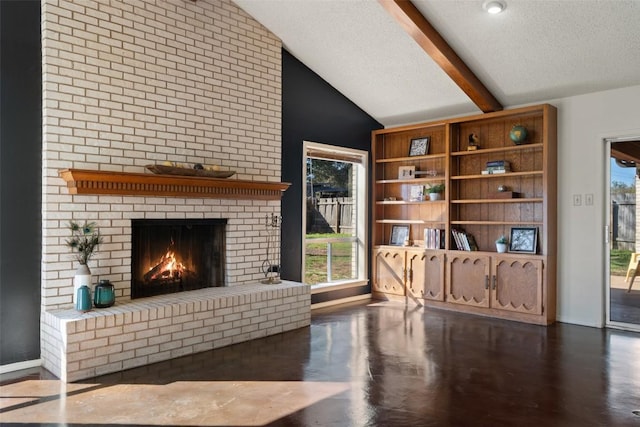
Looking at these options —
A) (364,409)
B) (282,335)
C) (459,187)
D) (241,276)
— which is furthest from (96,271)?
(459,187)

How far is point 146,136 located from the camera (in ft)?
14.0

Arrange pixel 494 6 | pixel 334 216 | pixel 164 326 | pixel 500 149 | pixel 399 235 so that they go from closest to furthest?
pixel 164 326
pixel 494 6
pixel 500 149
pixel 334 216
pixel 399 235

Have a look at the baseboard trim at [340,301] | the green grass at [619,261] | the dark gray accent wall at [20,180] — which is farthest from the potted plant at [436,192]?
the dark gray accent wall at [20,180]

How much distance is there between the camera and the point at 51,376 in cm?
345

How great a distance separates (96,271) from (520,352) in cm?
369

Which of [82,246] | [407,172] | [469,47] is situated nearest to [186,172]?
[82,246]

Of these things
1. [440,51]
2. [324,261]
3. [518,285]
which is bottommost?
[518,285]

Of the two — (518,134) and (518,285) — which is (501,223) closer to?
(518,285)

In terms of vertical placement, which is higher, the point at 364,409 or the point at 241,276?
the point at 241,276

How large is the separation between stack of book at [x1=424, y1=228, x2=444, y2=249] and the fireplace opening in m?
2.72

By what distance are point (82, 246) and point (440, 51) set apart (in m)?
3.69

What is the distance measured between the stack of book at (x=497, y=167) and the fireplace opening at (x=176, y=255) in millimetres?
3177

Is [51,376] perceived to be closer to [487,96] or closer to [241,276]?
[241,276]

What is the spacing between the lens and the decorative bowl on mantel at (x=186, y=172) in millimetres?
4090
